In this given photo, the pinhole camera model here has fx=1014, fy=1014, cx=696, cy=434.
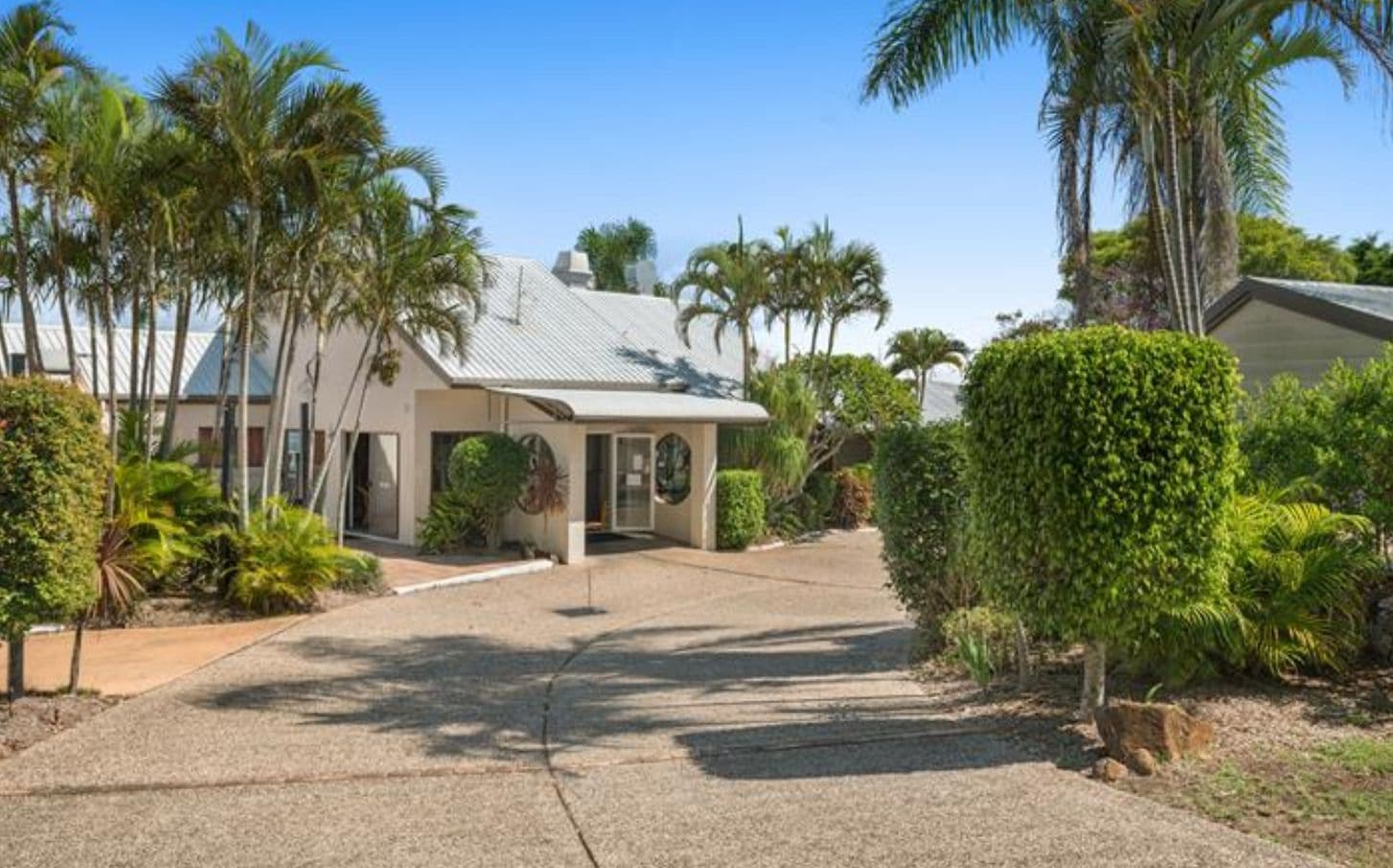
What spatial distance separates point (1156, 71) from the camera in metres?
9.98

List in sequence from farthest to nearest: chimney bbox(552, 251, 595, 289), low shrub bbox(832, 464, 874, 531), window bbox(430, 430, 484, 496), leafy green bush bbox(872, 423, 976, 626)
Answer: chimney bbox(552, 251, 595, 289), low shrub bbox(832, 464, 874, 531), window bbox(430, 430, 484, 496), leafy green bush bbox(872, 423, 976, 626)

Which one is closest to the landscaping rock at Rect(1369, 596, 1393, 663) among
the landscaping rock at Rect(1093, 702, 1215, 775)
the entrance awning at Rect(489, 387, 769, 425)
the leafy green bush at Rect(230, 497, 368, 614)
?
the landscaping rock at Rect(1093, 702, 1215, 775)

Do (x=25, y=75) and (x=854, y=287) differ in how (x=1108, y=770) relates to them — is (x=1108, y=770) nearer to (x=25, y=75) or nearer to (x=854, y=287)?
(x=25, y=75)

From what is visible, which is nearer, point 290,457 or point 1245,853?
point 1245,853

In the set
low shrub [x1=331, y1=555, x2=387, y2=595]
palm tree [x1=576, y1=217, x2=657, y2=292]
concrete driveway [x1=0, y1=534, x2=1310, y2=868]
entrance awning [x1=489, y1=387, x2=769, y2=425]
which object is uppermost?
palm tree [x1=576, y1=217, x2=657, y2=292]

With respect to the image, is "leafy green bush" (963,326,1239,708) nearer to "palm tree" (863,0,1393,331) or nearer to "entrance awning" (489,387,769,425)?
"palm tree" (863,0,1393,331)

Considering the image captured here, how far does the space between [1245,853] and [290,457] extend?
2163 cm

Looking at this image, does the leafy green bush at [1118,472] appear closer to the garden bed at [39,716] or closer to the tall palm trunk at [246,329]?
the garden bed at [39,716]

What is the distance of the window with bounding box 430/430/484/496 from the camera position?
19.7 metres

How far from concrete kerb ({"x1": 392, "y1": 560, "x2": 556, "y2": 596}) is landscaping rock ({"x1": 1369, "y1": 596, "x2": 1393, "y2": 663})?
455 inches

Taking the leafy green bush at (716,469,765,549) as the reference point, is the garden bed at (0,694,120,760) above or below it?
below

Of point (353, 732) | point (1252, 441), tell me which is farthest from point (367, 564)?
point (1252, 441)

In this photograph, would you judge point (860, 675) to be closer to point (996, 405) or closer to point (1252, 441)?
point (996, 405)

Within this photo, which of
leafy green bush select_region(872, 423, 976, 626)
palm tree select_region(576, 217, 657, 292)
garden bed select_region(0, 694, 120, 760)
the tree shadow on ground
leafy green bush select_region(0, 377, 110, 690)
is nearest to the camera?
the tree shadow on ground
